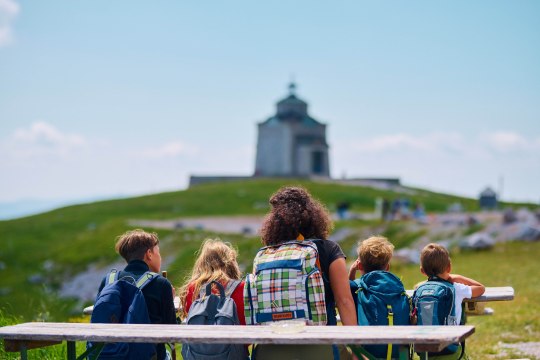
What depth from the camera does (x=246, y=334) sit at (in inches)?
221

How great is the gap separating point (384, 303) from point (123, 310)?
2.25m

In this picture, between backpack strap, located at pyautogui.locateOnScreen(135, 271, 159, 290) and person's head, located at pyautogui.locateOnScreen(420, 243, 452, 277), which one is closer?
backpack strap, located at pyautogui.locateOnScreen(135, 271, 159, 290)

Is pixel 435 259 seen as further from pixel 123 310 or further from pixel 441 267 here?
pixel 123 310

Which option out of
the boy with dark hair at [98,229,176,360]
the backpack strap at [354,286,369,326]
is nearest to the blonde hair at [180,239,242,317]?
the boy with dark hair at [98,229,176,360]

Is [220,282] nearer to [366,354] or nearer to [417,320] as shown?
[366,354]

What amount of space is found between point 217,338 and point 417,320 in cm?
219

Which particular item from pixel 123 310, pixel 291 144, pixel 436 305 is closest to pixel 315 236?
pixel 436 305

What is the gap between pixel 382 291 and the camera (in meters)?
6.82

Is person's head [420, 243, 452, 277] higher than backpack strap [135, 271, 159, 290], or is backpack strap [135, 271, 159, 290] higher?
person's head [420, 243, 452, 277]

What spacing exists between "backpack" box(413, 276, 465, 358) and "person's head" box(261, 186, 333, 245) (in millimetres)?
1102

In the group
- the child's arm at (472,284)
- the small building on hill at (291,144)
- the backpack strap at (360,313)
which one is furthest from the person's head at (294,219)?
the small building on hill at (291,144)

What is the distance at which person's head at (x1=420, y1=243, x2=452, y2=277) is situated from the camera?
719 cm

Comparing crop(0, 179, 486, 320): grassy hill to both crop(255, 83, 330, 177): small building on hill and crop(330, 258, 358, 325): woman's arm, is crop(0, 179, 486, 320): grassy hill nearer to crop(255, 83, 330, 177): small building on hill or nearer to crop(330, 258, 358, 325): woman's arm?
crop(255, 83, 330, 177): small building on hill

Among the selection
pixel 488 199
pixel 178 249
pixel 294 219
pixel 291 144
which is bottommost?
pixel 294 219
